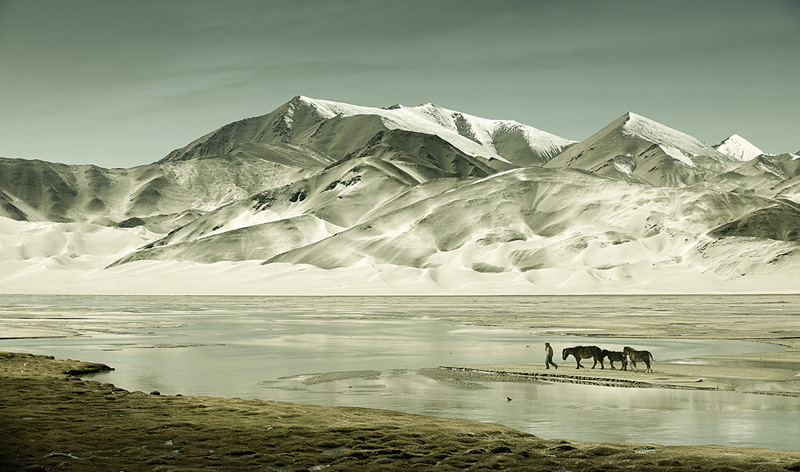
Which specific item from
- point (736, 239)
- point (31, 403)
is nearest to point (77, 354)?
point (31, 403)

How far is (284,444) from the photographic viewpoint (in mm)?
17156

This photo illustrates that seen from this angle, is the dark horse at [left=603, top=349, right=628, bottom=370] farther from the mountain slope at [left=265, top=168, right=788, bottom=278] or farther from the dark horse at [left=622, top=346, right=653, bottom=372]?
the mountain slope at [left=265, top=168, right=788, bottom=278]

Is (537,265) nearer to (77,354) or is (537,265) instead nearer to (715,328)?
(715,328)

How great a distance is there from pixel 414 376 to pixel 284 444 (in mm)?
13519

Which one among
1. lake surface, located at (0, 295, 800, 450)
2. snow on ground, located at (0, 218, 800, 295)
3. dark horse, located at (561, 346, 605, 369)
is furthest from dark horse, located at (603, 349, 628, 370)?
snow on ground, located at (0, 218, 800, 295)

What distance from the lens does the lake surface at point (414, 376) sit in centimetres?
2038

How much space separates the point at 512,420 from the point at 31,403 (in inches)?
452

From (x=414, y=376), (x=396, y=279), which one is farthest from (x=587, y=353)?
(x=396, y=279)

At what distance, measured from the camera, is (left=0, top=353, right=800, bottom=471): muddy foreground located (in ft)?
50.1

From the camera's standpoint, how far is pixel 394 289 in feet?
486

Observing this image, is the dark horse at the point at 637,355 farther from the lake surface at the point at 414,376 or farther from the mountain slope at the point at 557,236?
the mountain slope at the point at 557,236

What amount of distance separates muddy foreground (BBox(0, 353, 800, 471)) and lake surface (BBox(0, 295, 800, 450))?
2147 millimetres

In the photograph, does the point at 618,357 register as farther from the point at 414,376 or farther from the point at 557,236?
the point at 557,236

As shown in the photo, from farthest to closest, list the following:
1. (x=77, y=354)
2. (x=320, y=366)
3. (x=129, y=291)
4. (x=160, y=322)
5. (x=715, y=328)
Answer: (x=129, y=291) → (x=160, y=322) → (x=715, y=328) → (x=77, y=354) → (x=320, y=366)
